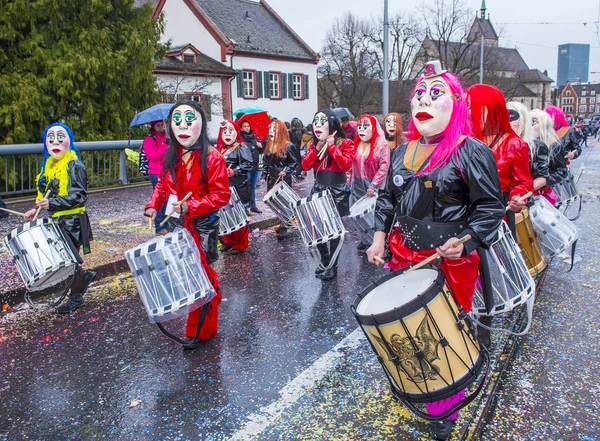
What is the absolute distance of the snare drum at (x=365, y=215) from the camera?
242 inches

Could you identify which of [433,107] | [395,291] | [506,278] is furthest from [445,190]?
[506,278]

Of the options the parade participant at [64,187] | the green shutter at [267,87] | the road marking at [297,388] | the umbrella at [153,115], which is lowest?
the road marking at [297,388]

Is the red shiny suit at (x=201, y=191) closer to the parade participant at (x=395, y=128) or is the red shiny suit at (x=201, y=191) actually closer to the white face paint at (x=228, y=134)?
the white face paint at (x=228, y=134)

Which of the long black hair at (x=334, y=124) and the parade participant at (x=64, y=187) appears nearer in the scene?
the parade participant at (x=64, y=187)

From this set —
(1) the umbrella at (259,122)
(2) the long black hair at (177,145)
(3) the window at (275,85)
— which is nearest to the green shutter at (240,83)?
(3) the window at (275,85)

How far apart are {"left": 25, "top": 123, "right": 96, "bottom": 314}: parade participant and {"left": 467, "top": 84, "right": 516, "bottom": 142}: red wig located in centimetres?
345

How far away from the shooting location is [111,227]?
28.3ft

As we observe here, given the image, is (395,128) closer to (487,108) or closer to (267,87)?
(487,108)

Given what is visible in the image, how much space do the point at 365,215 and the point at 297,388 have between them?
298 centimetres

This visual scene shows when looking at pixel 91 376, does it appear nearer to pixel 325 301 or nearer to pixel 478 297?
pixel 325 301

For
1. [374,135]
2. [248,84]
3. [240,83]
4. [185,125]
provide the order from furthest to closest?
[248,84] → [240,83] → [374,135] → [185,125]

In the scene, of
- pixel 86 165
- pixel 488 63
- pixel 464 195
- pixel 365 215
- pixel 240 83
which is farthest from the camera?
pixel 488 63

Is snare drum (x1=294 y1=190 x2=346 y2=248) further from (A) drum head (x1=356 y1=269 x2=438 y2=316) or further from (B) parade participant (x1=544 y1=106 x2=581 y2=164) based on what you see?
(B) parade participant (x1=544 y1=106 x2=581 y2=164)

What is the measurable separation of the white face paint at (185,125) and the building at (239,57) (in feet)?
86.2
